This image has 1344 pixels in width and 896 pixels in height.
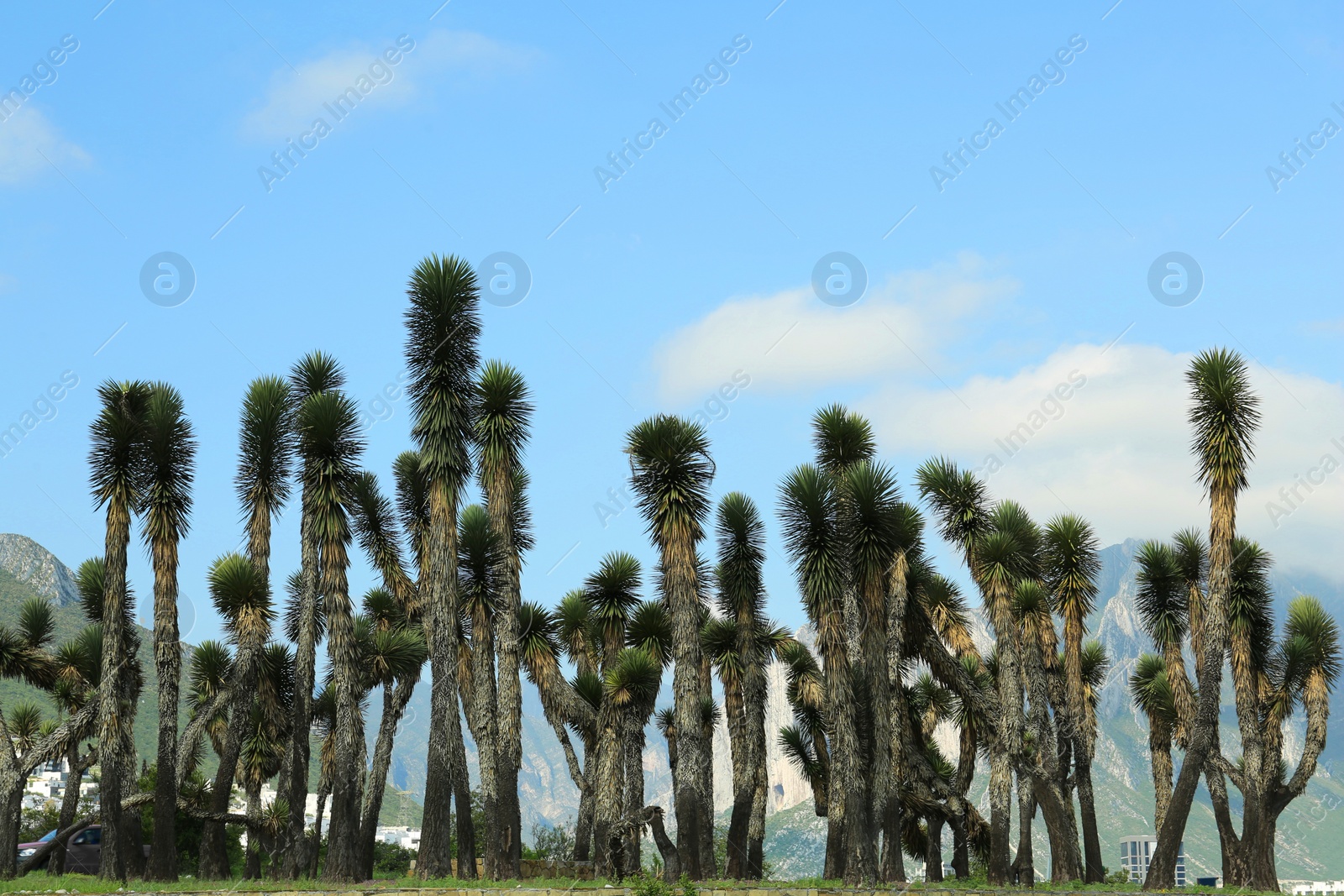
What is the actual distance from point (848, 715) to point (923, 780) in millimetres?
7802

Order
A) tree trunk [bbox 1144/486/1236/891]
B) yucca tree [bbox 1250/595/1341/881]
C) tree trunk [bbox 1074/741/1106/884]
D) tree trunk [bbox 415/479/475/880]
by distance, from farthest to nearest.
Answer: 1. tree trunk [bbox 1074/741/1106/884]
2. yucca tree [bbox 1250/595/1341/881]
3. tree trunk [bbox 1144/486/1236/891]
4. tree trunk [bbox 415/479/475/880]

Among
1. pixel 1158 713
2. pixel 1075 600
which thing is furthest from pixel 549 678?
pixel 1158 713

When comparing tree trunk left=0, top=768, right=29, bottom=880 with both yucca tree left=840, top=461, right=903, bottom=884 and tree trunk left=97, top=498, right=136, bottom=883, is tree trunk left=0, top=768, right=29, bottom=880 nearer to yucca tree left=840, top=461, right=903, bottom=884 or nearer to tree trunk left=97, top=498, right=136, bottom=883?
tree trunk left=97, top=498, right=136, bottom=883

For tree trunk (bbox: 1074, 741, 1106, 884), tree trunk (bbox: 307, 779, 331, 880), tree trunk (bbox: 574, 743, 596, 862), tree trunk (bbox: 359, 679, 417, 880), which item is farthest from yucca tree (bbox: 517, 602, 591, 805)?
tree trunk (bbox: 1074, 741, 1106, 884)

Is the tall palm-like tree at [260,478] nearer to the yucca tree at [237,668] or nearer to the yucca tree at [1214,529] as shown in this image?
the yucca tree at [237,668]

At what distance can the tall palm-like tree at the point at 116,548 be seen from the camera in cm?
3097

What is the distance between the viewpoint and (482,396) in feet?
119

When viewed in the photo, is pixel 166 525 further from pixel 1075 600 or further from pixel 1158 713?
pixel 1158 713

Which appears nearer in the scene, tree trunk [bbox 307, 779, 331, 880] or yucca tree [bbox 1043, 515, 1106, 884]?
tree trunk [bbox 307, 779, 331, 880]

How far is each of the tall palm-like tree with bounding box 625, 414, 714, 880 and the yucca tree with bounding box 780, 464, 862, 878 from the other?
2879 mm

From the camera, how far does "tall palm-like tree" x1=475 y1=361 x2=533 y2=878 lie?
111 feet

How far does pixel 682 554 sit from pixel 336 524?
9942 millimetres

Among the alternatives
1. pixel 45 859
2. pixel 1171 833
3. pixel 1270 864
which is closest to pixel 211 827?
pixel 45 859

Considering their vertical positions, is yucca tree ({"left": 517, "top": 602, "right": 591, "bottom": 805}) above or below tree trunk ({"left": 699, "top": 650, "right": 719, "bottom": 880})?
above
